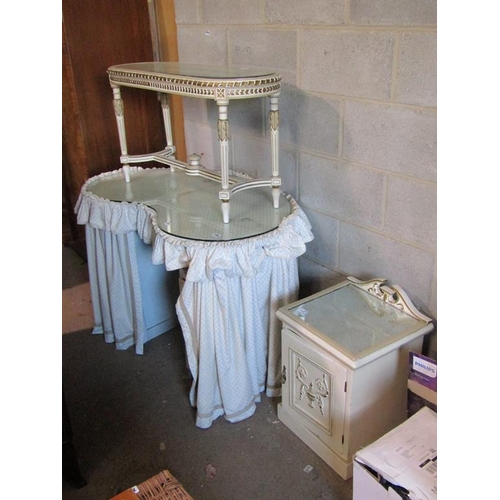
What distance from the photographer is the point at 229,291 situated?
1740 millimetres

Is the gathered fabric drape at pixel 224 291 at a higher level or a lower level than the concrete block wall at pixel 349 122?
lower

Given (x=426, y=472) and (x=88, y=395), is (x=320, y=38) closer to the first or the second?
(x=426, y=472)

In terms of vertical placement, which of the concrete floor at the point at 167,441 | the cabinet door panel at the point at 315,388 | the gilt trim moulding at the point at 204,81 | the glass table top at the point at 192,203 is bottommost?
the concrete floor at the point at 167,441

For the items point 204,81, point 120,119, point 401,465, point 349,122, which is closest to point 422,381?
point 401,465

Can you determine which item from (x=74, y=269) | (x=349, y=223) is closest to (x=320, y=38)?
(x=349, y=223)

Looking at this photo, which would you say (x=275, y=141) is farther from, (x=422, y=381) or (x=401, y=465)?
(x=401, y=465)

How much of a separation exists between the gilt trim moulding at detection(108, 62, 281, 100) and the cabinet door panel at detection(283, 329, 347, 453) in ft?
2.59

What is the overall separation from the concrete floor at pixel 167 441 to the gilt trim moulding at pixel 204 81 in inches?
44.4

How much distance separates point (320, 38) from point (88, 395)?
5.21 feet

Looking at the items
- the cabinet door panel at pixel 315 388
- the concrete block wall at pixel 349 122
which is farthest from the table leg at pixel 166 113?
the cabinet door panel at pixel 315 388

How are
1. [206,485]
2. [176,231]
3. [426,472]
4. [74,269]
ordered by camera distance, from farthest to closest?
[74,269] < [176,231] < [206,485] < [426,472]

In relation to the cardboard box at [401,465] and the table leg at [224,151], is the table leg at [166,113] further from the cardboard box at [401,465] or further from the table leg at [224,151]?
the cardboard box at [401,465]

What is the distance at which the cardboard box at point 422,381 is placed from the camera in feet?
5.18

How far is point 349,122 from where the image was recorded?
1.78 metres
